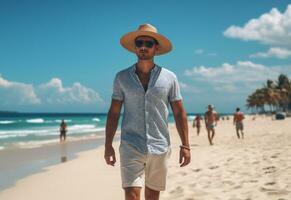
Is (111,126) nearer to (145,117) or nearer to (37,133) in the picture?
(145,117)

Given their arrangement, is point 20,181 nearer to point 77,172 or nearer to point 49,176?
point 49,176

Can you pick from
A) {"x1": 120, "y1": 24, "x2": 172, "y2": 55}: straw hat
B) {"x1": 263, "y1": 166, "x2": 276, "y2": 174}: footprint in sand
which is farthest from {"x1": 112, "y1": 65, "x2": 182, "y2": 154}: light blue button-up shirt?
{"x1": 263, "y1": 166, "x2": 276, "y2": 174}: footprint in sand

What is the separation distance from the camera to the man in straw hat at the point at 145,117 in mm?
3283

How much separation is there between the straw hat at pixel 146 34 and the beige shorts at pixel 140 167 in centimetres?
96

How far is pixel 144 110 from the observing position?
3.31 m

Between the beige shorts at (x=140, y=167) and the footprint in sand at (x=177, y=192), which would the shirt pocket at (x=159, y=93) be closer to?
the beige shorts at (x=140, y=167)

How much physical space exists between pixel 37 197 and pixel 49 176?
9.03 ft

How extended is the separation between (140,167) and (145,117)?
43cm

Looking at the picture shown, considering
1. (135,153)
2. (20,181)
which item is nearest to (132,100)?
(135,153)

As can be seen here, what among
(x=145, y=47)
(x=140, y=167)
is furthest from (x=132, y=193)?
(x=145, y=47)

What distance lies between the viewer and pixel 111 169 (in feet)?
34.8

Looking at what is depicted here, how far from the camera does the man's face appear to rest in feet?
11.4

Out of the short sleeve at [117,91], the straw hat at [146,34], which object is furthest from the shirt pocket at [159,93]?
the straw hat at [146,34]

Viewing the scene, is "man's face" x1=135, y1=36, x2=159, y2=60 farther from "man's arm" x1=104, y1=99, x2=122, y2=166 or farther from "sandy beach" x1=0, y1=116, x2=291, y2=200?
"sandy beach" x1=0, y1=116, x2=291, y2=200
